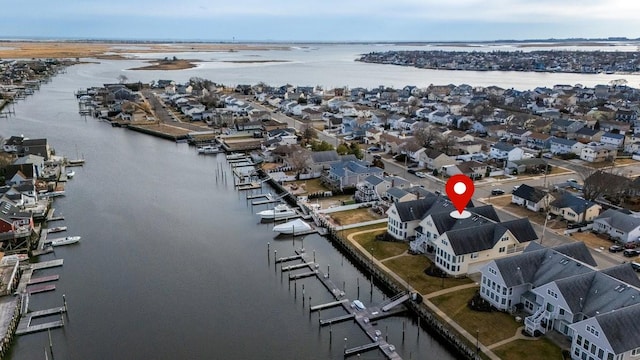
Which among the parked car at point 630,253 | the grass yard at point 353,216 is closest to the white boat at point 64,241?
the grass yard at point 353,216

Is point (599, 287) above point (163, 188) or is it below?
above

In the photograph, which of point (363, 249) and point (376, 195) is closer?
point (363, 249)

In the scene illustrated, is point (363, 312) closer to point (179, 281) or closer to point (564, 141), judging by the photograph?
point (179, 281)

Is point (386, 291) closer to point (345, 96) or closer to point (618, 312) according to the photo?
point (618, 312)

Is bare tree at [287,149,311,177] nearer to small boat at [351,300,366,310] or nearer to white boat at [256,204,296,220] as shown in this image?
white boat at [256,204,296,220]

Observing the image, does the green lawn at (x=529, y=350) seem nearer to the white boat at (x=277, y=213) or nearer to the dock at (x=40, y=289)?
the white boat at (x=277, y=213)

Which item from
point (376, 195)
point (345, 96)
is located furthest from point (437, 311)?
point (345, 96)
